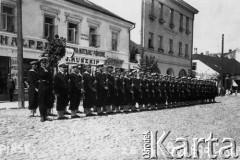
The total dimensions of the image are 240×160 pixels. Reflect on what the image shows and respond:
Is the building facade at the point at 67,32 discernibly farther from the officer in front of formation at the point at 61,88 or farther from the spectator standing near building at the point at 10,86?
the officer in front of formation at the point at 61,88

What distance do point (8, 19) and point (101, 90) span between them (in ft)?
25.2

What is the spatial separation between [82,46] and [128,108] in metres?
8.74

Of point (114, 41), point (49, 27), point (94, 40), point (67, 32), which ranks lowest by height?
point (94, 40)

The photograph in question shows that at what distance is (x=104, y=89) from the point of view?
37.4 feet

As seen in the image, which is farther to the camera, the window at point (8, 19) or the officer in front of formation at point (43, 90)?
the window at point (8, 19)

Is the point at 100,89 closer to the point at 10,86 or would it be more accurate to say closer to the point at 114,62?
the point at 10,86

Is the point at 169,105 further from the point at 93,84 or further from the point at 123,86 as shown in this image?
the point at 93,84

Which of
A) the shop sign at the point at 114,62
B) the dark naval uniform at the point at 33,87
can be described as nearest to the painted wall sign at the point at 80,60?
the shop sign at the point at 114,62

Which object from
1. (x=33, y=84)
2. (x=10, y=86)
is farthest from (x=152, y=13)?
(x=33, y=84)

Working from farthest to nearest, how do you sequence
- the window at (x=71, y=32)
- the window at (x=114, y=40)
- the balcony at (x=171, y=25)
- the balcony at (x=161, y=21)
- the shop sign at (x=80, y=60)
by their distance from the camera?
the balcony at (x=171, y=25) < the balcony at (x=161, y=21) < the window at (x=114, y=40) < the window at (x=71, y=32) < the shop sign at (x=80, y=60)

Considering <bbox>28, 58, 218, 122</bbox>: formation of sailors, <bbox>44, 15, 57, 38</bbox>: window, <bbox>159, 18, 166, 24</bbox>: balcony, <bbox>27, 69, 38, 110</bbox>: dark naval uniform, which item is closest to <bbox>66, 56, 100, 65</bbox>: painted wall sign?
<bbox>44, 15, 57, 38</bbox>: window

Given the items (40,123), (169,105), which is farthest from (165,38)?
A: (40,123)

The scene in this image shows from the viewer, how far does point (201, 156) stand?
552 cm

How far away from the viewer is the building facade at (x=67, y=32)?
52.6ft
